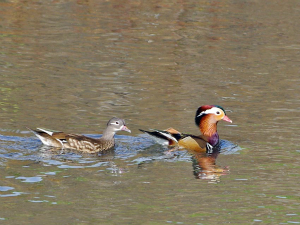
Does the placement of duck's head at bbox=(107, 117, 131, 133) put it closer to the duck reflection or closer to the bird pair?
the bird pair

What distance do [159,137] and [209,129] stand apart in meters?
1.24

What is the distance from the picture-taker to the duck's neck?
13.8 metres

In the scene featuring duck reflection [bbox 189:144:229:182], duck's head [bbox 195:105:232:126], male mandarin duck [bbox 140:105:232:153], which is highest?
duck's head [bbox 195:105:232:126]

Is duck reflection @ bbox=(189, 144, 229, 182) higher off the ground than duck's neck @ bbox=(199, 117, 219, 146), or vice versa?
duck's neck @ bbox=(199, 117, 219, 146)

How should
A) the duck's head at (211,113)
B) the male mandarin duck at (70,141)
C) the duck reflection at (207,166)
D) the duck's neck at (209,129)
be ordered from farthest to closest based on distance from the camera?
the duck's head at (211,113) < the duck's neck at (209,129) < the male mandarin duck at (70,141) < the duck reflection at (207,166)

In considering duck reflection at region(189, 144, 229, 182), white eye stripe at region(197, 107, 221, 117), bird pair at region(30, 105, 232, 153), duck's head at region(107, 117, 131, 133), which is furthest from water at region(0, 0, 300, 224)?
white eye stripe at region(197, 107, 221, 117)

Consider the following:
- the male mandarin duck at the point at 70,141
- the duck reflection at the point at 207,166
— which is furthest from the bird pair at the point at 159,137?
the duck reflection at the point at 207,166

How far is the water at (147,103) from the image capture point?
9.70 meters

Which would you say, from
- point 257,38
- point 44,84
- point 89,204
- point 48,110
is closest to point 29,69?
point 44,84

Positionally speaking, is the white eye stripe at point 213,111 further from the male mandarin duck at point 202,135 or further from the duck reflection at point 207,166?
the duck reflection at point 207,166

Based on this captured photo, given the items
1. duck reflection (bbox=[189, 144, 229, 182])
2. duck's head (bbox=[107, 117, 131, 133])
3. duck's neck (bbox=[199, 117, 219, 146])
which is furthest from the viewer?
duck's neck (bbox=[199, 117, 219, 146])

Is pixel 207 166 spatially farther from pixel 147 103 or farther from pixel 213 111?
pixel 147 103

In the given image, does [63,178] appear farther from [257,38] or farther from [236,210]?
[257,38]

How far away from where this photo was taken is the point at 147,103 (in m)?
15.8
